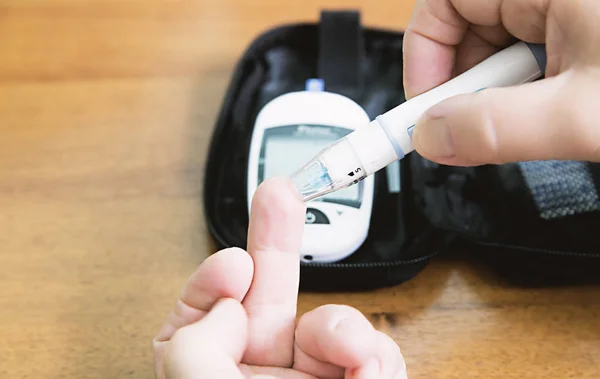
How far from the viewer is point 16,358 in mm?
422

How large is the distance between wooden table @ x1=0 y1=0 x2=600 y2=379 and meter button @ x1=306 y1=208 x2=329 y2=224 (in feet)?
0.17

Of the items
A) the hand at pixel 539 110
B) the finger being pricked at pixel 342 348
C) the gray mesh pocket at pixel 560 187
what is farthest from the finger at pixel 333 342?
the gray mesh pocket at pixel 560 187

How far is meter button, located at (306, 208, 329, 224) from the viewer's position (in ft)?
1.50

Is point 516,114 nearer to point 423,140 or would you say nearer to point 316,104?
point 423,140

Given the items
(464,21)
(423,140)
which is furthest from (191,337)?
(464,21)

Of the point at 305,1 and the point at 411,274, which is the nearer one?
the point at 411,274

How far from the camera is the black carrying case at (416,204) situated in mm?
451

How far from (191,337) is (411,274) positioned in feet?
0.65

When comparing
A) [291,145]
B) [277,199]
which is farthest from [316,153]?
[277,199]

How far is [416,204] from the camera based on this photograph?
50cm

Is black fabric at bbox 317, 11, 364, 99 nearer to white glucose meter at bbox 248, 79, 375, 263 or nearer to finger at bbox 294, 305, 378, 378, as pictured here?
white glucose meter at bbox 248, 79, 375, 263

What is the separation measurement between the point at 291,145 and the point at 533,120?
0.22 m

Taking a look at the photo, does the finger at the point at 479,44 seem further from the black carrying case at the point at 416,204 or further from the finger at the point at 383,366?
the finger at the point at 383,366

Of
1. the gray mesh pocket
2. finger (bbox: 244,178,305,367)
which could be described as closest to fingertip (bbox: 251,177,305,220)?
finger (bbox: 244,178,305,367)
